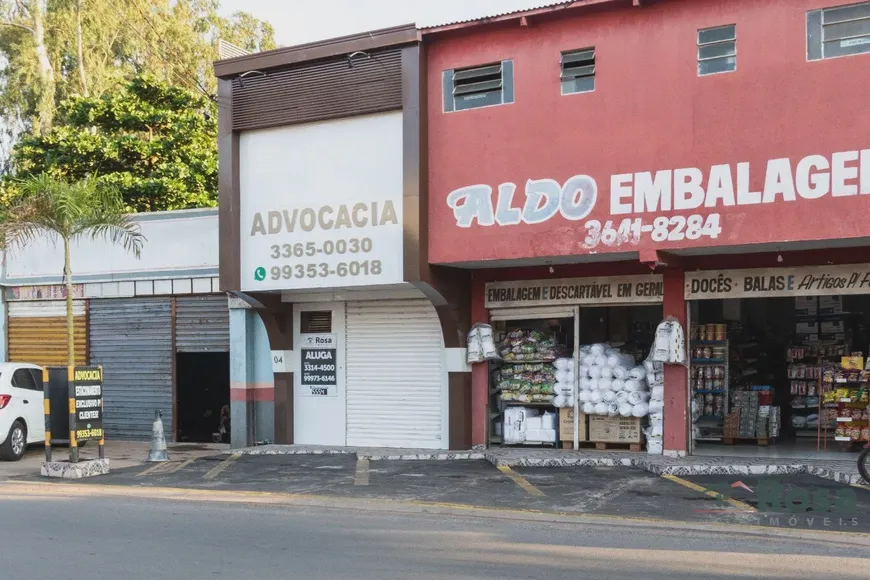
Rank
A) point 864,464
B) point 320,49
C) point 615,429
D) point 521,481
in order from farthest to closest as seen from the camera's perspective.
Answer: point 320,49 < point 615,429 < point 521,481 < point 864,464

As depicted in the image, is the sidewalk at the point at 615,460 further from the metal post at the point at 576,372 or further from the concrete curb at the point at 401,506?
the concrete curb at the point at 401,506

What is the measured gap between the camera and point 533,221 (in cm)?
1539

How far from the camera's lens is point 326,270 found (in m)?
17.1

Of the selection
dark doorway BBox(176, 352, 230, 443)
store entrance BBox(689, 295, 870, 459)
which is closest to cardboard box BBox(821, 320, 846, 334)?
store entrance BBox(689, 295, 870, 459)

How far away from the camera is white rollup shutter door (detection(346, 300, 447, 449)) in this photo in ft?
58.1

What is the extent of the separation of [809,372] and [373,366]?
7.82 meters

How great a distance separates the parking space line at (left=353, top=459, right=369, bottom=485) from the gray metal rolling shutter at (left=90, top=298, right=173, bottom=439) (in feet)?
20.1

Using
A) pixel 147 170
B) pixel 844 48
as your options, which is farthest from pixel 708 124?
pixel 147 170

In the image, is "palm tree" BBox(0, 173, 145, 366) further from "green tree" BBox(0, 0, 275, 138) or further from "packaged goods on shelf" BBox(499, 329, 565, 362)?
"green tree" BBox(0, 0, 275, 138)

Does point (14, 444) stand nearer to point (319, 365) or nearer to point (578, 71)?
point (319, 365)

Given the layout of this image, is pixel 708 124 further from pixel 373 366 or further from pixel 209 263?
pixel 209 263

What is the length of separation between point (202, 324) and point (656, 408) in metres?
9.50

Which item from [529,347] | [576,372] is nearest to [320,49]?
[529,347]

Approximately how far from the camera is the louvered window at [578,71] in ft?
49.3
